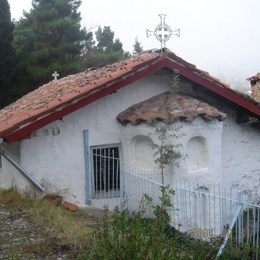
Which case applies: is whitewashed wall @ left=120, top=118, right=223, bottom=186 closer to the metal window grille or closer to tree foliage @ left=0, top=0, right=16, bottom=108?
the metal window grille

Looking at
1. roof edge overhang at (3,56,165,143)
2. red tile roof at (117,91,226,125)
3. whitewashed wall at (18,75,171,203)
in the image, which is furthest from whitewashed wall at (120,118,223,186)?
roof edge overhang at (3,56,165,143)

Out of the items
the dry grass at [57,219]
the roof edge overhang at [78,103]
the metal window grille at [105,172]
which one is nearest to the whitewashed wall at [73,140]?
the metal window grille at [105,172]

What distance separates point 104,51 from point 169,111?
88.3 feet

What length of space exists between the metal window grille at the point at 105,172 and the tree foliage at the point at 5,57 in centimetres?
1455

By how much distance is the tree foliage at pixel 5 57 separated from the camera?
22375 millimetres

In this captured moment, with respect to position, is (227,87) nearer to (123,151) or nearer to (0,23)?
(123,151)

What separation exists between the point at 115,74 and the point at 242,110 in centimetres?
352

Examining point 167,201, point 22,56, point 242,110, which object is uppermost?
point 22,56

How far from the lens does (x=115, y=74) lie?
8.96m

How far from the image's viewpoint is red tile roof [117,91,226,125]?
28.3 ft

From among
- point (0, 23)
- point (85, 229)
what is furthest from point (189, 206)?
point (0, 23)

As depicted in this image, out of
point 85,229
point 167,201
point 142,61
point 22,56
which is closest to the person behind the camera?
point 167,201

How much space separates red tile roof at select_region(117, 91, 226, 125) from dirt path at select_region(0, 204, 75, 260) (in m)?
3.35

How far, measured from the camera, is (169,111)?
28.8 ft
